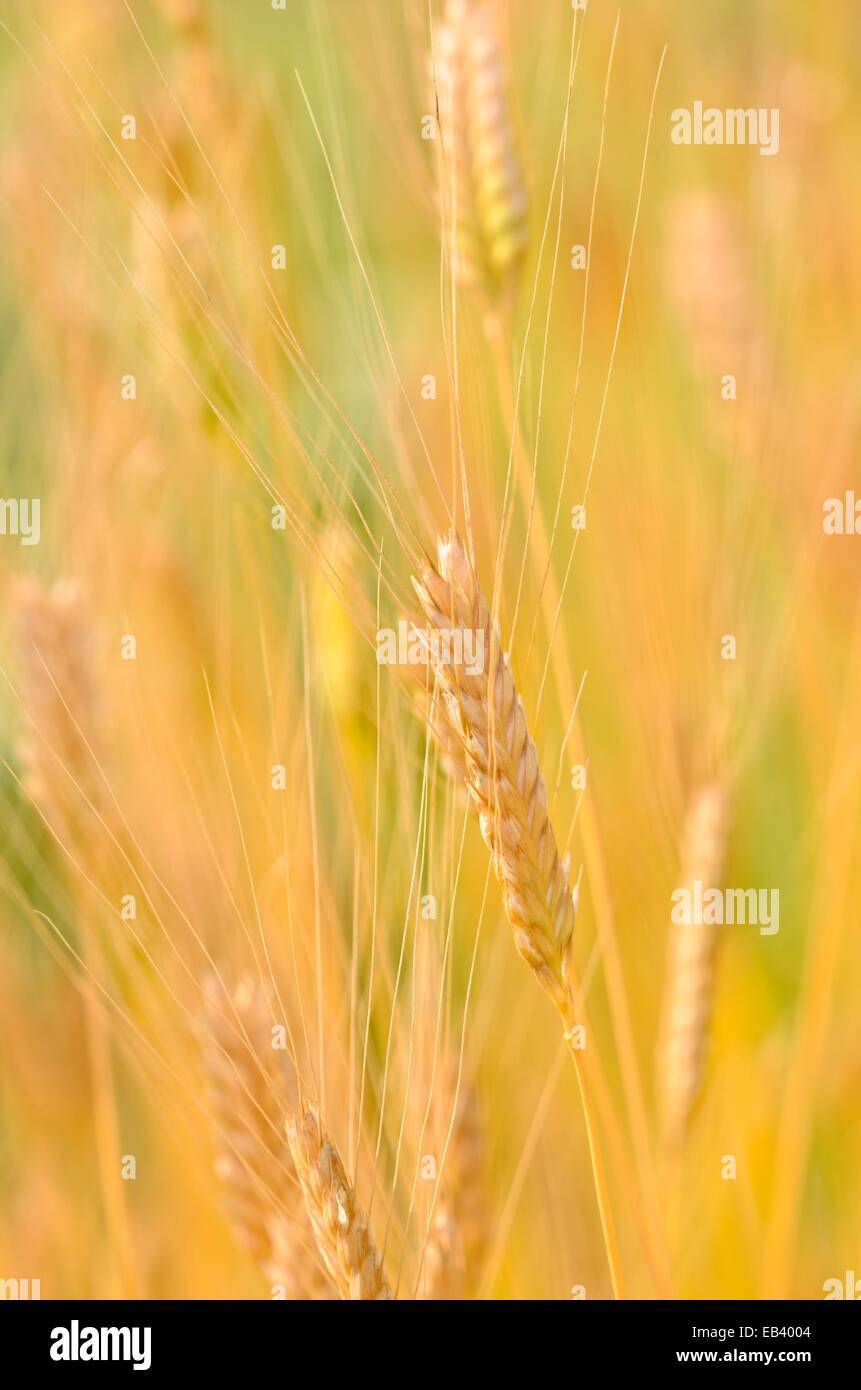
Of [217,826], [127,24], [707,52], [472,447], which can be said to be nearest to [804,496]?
[472,447]

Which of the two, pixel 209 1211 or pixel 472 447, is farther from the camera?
pixel 209 1211

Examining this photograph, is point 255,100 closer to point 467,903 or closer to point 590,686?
point 590,686

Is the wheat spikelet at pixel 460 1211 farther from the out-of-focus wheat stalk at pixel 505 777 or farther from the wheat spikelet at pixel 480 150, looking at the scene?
the wheat spikelet at pixel 480 150

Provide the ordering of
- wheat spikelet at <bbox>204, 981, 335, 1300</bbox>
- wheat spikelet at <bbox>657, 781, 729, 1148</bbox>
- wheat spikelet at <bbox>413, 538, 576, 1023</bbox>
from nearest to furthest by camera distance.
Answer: wheat spikelet at <bbox>413, 538, 576, 1023</bbox>, wheat spikelet at <bbox>204, 981, 335, 1300</bbox>, wheat spikelet at <bbox>657, 781, 729, 1148</bbox>

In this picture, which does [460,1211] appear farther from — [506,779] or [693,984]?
[506,779]

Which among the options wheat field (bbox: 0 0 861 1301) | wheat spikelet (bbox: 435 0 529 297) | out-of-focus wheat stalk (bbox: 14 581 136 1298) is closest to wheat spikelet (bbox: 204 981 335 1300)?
wheat field (bbox: 0 0 861 1301)

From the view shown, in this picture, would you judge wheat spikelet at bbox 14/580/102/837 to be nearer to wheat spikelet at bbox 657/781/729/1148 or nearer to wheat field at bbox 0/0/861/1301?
wheat field at bbox 0/0/861/1301

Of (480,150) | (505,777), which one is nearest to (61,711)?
(505,777)
